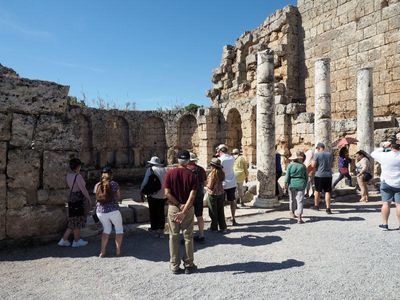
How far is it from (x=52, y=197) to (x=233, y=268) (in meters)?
3.44

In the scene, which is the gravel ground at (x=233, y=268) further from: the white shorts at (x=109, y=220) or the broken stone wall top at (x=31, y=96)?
the broken stone wall top at (x=31, y=96)

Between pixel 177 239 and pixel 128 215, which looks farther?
pixel 128 215

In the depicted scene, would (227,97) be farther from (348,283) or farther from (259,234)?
(348,283)

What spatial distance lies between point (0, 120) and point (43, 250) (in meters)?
2.30

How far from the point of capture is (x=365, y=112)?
1107 centimetres

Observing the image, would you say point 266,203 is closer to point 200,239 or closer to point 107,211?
point 200,239

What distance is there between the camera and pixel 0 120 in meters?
5.32

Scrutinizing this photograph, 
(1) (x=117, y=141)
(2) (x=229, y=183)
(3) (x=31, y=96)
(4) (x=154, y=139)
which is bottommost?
(2) (x=229, y=183)

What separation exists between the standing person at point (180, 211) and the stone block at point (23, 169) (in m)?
2.65

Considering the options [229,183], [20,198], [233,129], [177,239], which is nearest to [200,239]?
[177,239]

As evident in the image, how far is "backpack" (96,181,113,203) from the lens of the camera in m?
4.99

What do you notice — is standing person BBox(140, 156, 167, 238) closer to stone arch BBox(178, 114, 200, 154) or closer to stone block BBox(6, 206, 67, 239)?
stone block BBox(6, 206, 67, 239)

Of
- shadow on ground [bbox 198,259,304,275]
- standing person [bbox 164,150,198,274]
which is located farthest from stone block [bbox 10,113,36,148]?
shadow on ground [bbox 198,259,304,275]

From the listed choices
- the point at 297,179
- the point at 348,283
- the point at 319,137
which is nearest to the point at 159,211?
the point at 297,179
